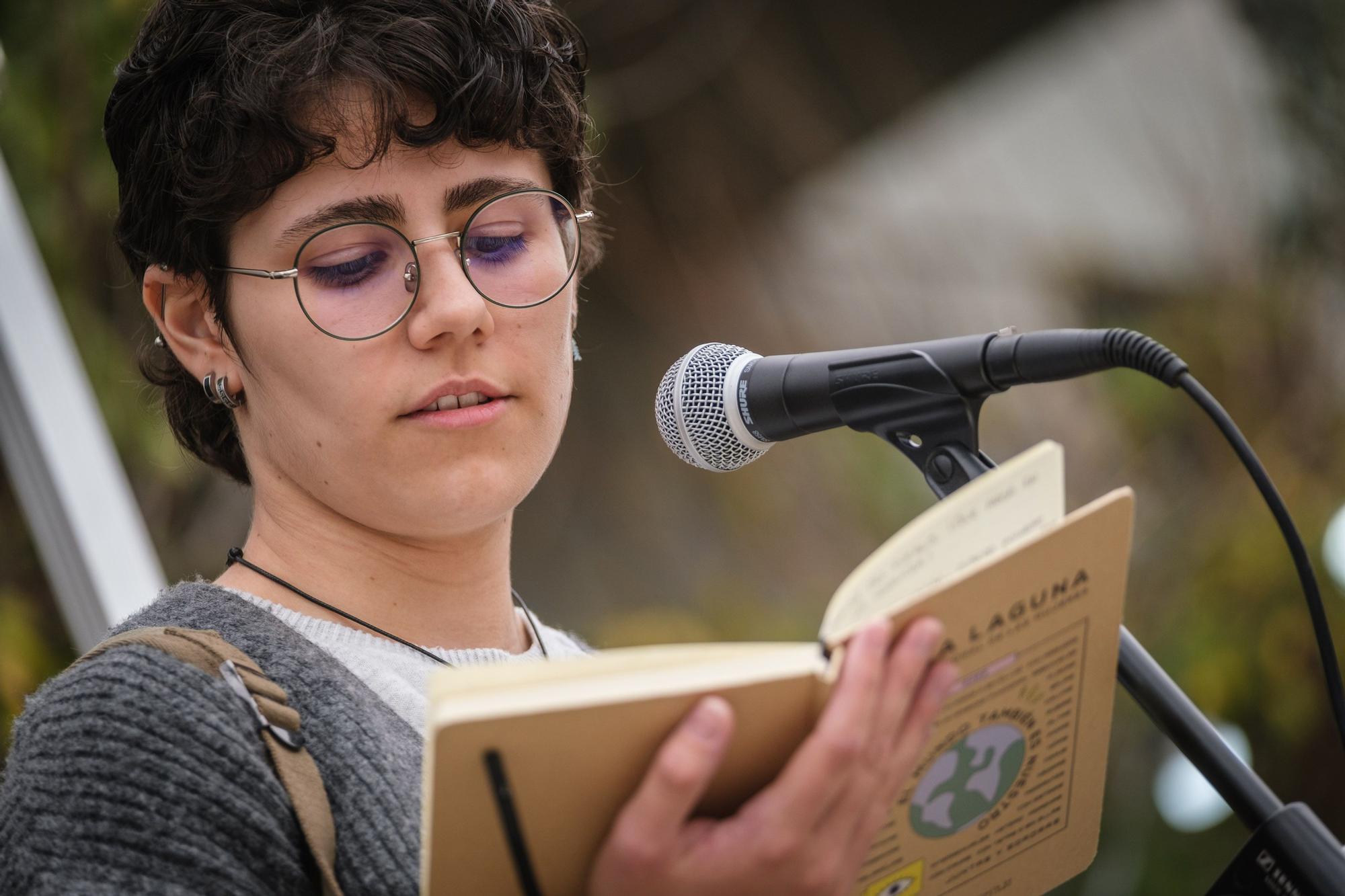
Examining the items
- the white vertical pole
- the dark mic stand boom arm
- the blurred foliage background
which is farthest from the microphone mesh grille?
the blurred foliage background

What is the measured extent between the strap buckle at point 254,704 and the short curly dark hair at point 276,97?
1.39 ft

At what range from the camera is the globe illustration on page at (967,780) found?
2.69 ft

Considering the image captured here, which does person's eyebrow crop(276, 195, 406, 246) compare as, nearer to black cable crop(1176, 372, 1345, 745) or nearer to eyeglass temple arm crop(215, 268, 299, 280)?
eyeglass temple arm crop(215, 268, 299, 280)

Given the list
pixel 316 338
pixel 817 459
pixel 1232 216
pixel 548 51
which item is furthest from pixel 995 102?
pixel 316 338

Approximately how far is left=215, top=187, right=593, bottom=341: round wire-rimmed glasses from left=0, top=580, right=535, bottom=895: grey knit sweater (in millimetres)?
371

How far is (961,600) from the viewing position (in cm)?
70

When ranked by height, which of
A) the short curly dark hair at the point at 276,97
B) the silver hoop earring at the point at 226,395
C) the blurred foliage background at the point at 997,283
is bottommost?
the blurred foliage background at the point at 997,283

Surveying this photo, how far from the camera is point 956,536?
0.71 metres

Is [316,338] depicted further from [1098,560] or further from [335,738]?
[1098,560]

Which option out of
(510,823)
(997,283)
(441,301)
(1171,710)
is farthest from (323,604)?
(997,283)

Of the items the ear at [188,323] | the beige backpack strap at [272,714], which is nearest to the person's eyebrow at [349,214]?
the ear at [188,323]

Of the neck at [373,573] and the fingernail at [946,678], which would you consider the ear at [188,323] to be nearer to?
the neck at [373,573]

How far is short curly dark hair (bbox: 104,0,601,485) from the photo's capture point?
1174 mm

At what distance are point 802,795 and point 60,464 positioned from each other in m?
2.10
